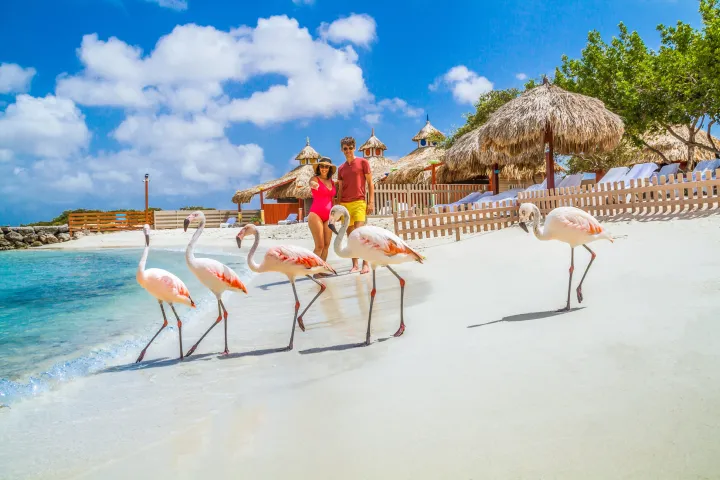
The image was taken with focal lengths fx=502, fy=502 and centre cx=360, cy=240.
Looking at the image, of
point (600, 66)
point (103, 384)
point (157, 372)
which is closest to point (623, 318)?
point (157, 372)

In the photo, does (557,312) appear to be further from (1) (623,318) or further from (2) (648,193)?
(2) (648,193)

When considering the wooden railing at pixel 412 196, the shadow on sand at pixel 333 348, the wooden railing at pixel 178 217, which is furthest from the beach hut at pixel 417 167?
the shadow on sand at pixel 333 348

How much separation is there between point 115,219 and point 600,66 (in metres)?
31.4

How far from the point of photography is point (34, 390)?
3793 mm

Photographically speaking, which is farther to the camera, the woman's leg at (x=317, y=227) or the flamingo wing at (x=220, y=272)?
the woman's leg at (x=317, y=227)

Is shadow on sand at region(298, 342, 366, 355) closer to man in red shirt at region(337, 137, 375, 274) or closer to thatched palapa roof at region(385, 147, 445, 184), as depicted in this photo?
man in red shirt at region(337, 137, 375, 274)

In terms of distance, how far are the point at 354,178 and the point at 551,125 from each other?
1031cm

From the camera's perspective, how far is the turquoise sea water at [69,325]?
4.32m

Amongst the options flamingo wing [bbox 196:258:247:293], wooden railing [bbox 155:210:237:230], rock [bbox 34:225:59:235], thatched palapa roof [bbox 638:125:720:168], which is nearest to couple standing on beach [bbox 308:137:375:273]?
flamingo wing [bbox 196:258:247:293]

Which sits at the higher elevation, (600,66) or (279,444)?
(600,66)

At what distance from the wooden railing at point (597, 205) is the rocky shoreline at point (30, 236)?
1161 inches

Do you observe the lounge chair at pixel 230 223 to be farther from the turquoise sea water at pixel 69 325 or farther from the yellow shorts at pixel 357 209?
the yellow shorts at pixel 357 209

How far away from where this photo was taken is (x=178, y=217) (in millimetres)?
37375

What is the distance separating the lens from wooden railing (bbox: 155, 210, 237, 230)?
3616 centimetres
